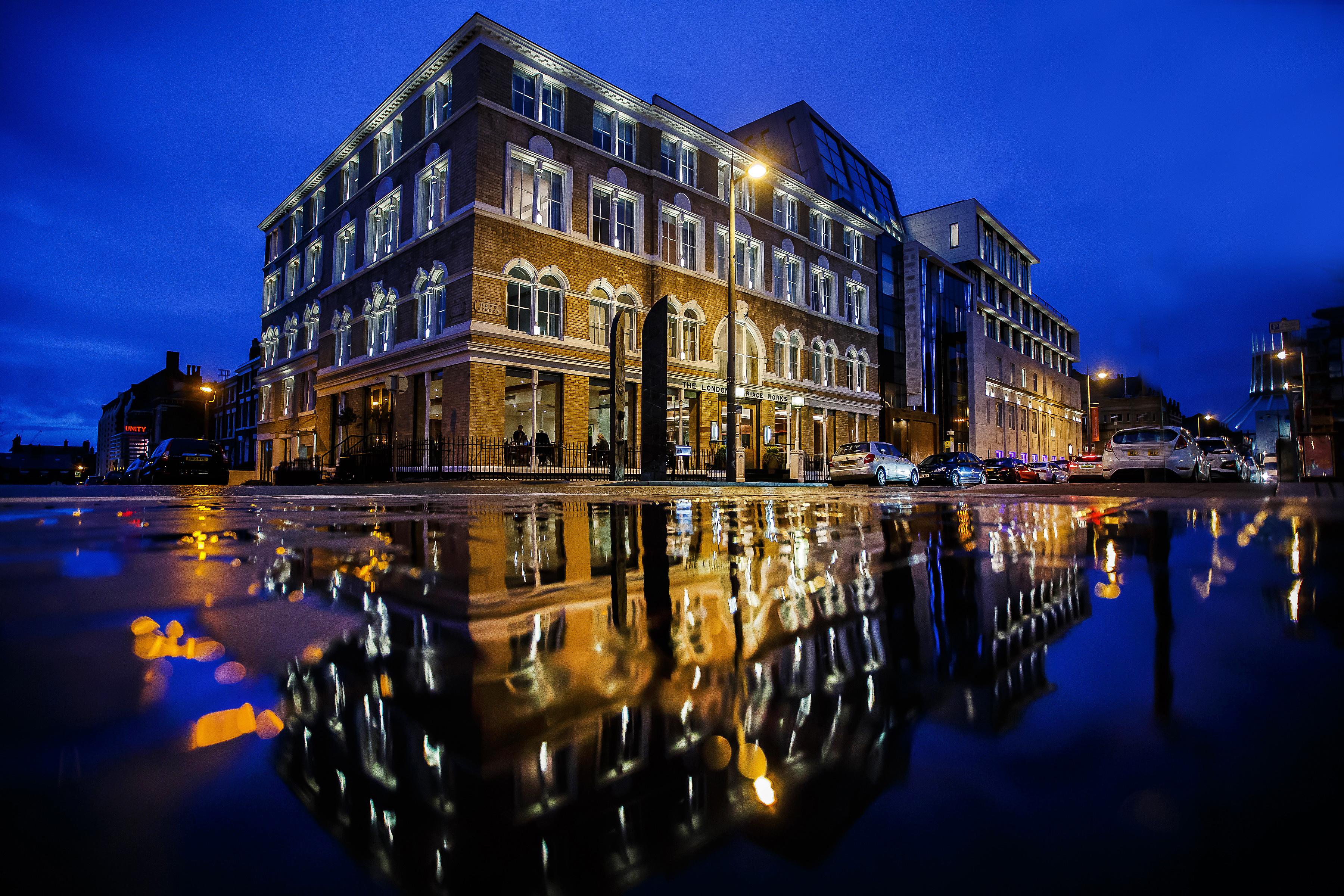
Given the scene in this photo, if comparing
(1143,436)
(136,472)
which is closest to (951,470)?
(1143,436)

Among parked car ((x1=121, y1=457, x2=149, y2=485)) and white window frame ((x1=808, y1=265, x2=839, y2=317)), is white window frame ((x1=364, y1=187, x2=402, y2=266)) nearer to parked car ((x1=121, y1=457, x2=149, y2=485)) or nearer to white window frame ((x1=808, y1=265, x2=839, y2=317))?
parked car ((x1=121, y1=457, x2=149, y2=485))

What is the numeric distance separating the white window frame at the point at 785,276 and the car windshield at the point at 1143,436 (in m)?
19.4

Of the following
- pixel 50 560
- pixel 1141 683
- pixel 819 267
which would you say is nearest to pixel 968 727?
pixel 1141 683

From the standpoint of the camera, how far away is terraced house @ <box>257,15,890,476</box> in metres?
23.8

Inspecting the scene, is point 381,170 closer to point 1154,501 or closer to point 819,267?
point 819,267

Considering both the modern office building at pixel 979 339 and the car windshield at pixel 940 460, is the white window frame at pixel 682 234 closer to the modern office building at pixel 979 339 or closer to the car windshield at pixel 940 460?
the car windshield at pixel 940 460

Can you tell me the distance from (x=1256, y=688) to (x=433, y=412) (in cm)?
2643

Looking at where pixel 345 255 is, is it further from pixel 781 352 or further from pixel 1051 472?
pixel 1051 472

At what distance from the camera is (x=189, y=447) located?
22172 millimetres

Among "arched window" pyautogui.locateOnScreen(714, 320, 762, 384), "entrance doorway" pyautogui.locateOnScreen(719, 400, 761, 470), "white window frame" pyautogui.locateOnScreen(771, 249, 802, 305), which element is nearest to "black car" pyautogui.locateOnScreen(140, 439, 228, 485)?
"entrance doorway" pyautogui.locateOnScreen(719, 400, 761, 470)

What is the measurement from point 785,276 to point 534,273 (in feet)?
56.2

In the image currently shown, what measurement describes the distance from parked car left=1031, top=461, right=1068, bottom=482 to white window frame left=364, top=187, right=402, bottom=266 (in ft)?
115

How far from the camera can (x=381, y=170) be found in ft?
96.7

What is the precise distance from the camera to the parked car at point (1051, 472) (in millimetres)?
35875
